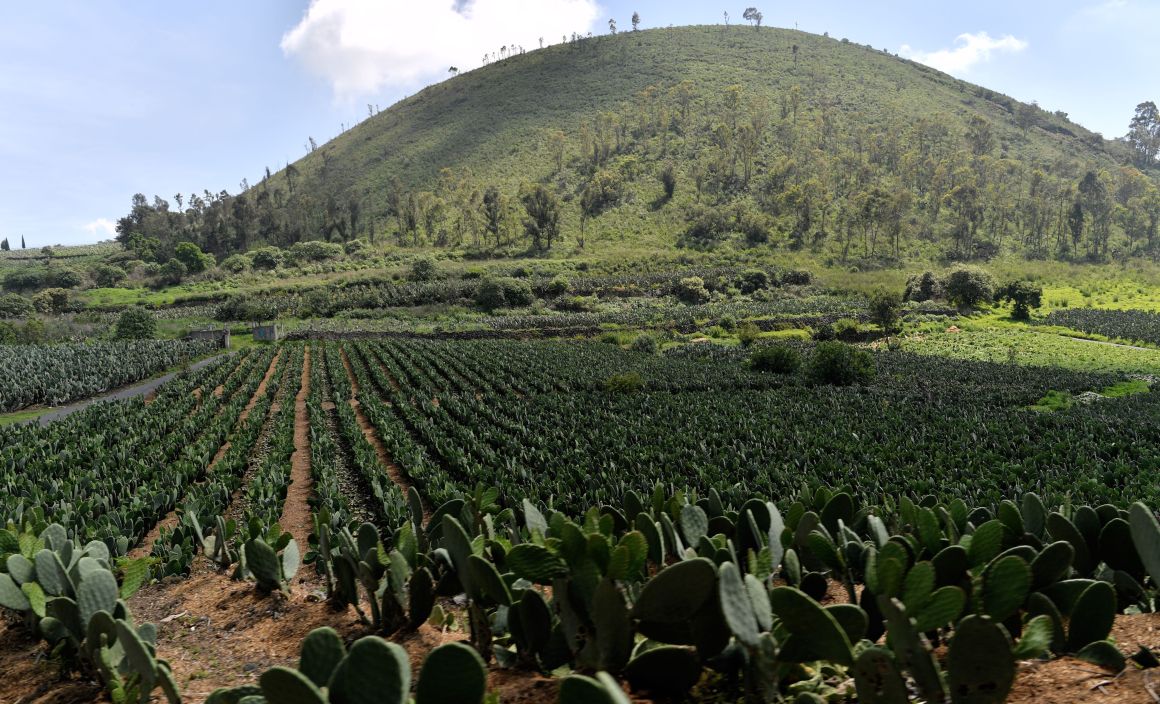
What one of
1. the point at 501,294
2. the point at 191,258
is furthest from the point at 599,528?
the point at 191,258

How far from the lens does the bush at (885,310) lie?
38906 mm

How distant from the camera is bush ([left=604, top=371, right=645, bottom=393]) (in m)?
21.9

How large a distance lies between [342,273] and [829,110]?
96.5 meters

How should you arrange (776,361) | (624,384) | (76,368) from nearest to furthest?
(624,384), (776,361), (76,368)

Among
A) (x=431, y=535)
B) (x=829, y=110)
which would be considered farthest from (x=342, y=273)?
(x=829, y=110)

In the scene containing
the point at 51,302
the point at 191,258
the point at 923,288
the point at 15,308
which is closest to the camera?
the point at 923,288

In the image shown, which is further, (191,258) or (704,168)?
(704,168)

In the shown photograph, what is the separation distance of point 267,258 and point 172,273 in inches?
407

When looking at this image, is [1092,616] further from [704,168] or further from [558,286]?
[704,168]

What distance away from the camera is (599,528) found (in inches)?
140

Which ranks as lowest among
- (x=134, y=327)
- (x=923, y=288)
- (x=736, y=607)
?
(x=736, y=607)

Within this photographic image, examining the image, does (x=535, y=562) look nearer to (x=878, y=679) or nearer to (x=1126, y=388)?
(x=878, y=679)

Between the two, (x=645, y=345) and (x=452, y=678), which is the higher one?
(x=452, y=678)

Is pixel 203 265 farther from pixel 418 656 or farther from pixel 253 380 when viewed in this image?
pixel 418 656
